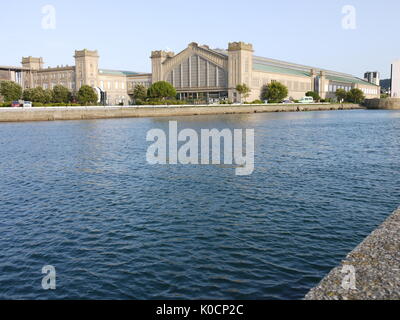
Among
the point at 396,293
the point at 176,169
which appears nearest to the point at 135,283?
the point at 396,293

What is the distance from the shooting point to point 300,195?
20797mm

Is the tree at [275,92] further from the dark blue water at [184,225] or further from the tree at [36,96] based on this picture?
the dark blue water at [184,225]

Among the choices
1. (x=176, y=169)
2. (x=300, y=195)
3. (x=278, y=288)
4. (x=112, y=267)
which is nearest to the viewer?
(x=278, y=288)

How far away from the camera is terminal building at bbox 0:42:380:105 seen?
15925 cm

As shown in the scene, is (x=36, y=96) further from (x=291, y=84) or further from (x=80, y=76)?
(x=291, y=84)

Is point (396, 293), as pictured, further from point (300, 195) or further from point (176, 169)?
point (176, 169)

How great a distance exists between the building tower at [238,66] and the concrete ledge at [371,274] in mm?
147186

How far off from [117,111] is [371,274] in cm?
9114

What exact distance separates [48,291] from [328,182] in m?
17.1

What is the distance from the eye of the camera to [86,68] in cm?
16850

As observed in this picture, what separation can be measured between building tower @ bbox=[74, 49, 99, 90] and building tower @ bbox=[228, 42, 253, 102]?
2211 inches

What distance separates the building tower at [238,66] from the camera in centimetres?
15575

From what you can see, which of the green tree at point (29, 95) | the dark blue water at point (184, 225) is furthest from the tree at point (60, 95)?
the dark blue water at point (184, 225)
